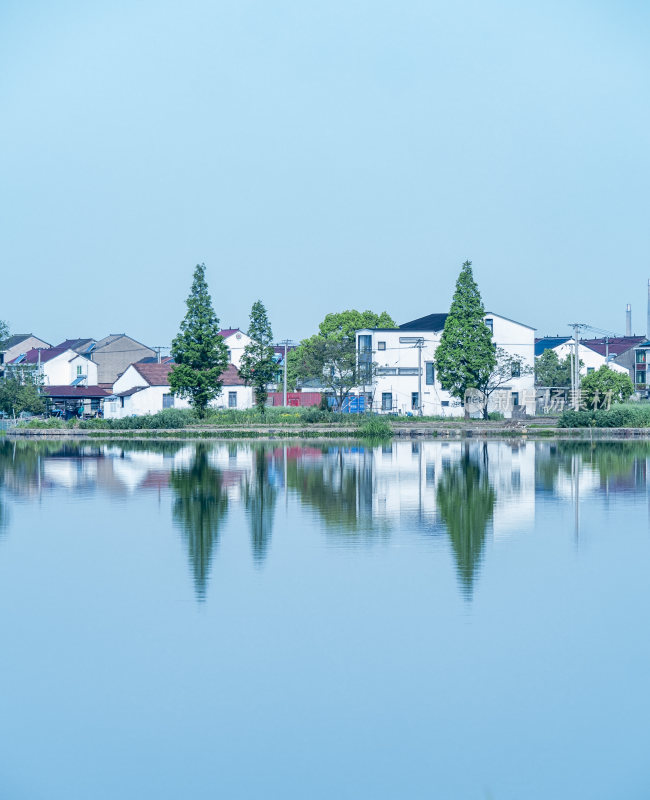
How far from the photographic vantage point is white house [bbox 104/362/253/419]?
215 ft

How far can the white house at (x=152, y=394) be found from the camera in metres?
65.6

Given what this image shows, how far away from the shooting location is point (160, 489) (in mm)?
22344

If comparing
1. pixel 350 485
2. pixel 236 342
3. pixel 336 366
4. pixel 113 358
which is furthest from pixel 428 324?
pixel 350 485

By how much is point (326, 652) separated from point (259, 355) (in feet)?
166

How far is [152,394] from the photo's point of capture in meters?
65.6

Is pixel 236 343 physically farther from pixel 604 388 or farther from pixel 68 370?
pixel 604 388

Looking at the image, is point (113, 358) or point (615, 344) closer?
point (113, 358)

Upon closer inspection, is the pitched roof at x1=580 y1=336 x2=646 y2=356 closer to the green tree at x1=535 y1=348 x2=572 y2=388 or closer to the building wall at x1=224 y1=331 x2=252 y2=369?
the green tree at x1=535 y1=348 x2=572 y2=388

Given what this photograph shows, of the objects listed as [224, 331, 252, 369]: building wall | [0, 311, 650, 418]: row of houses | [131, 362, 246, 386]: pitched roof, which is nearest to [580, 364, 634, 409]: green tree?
[0, 311, 650, 418]: row of houses

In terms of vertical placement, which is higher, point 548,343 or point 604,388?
point 548,343

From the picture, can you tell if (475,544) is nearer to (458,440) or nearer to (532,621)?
(532,621)

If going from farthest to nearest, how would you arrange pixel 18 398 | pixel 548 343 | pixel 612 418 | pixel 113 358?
pixel 548 343 < pixel 113 358 < pixel 18 398 < pixel 612 418

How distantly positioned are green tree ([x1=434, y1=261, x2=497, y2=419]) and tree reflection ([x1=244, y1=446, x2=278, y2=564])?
29132 millimetres

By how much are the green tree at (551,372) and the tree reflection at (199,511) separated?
173ft
